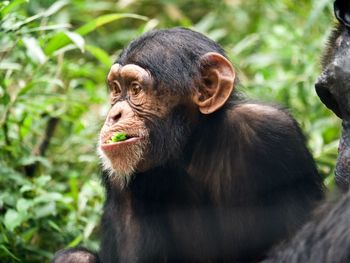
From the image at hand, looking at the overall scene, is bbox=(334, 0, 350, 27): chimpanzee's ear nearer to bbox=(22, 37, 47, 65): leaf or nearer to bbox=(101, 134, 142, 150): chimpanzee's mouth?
bbox=(101, 134, 142, 150): chimpanzee's mouth

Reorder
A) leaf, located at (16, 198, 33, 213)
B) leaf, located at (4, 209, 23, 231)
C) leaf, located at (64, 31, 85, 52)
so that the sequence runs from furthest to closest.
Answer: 1. leaf, located at (64, 31, 85, 52)
2. leaf, located at (16, 198, 33, 213)
3. leaf, located at (4, 209, 23, 231)

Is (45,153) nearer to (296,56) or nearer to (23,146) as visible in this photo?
(23,146)

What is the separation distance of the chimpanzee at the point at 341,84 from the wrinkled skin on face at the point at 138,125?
112 cm

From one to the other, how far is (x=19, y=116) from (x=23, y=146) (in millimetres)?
465

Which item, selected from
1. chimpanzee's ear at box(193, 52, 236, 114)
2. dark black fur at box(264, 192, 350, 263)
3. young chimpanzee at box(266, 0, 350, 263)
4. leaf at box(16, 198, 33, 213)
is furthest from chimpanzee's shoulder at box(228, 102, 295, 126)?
leaf at box(16, 198, 33, 213)

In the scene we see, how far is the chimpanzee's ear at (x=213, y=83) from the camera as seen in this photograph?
5988 millimetres

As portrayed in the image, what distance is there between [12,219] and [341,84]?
2.86m

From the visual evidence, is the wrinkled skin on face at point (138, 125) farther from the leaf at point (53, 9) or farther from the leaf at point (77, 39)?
the leaf at point (53, 9)

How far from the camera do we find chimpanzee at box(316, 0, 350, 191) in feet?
17.0

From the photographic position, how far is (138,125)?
19.2 feet

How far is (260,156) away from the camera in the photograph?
5781 mm

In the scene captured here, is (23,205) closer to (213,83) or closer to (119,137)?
(119,137)

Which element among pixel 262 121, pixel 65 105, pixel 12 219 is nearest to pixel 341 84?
pixel 262 121

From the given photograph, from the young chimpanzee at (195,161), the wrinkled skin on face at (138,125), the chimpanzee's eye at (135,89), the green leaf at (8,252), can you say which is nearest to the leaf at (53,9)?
the young chimpanzee at (195,161)
